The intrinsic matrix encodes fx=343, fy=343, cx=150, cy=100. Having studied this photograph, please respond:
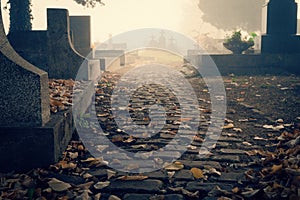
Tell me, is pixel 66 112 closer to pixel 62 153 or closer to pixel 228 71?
pixel 62 153

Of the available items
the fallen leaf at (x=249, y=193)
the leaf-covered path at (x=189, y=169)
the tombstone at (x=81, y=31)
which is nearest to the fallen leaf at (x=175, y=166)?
the leaf-covered path at (x=189, y=169)

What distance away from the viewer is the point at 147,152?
379 cm

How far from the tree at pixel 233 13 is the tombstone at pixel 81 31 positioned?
31.2m

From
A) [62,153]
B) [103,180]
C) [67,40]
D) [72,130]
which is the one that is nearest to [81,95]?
[72,130]

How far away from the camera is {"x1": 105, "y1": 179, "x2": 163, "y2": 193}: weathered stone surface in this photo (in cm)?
282

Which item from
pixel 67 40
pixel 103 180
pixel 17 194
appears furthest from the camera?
pixel 67 40

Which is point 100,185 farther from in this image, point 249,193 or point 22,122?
point 249,193

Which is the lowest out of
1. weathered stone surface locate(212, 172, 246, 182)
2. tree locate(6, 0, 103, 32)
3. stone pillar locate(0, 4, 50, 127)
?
weathered stone surface locate(212, 172, 246, 182)

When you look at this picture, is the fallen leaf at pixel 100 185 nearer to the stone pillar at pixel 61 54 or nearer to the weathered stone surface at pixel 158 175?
the weathered stone surface at pixel 158 175

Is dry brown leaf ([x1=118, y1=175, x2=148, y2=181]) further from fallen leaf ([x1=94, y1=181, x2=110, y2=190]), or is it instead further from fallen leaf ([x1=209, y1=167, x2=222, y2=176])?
fallen leaf ([x1=209, y1=167, x2=222, y2=176])

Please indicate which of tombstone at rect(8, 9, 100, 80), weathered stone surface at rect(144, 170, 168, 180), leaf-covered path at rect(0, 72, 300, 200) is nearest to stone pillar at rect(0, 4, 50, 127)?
leaf-covered path at rect(0, 72, 300, 200)

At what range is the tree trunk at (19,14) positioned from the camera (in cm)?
1432

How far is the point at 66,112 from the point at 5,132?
35.6 inches

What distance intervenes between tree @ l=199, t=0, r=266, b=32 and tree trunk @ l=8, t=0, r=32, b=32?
104 ft
